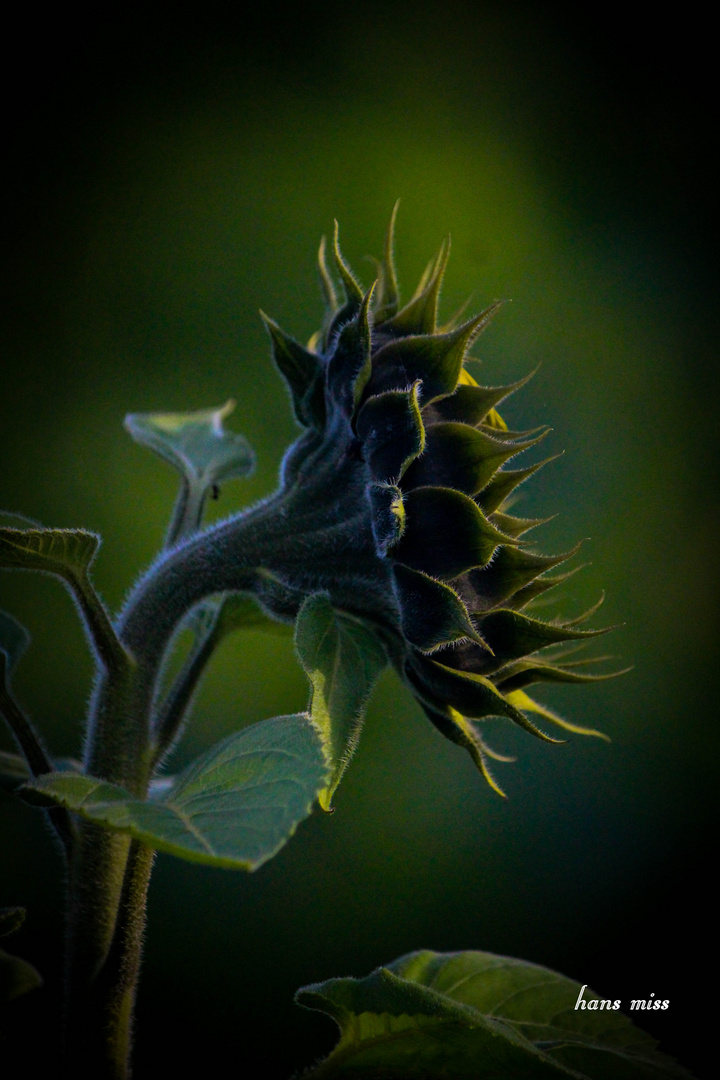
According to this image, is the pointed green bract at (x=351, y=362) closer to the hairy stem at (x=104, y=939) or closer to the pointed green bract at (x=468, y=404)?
the pointed green bract at (x=468, y=404)

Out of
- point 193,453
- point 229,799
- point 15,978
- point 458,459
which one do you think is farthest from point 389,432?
point 15,978

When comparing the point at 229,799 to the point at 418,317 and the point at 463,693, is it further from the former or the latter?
the point at 418,317

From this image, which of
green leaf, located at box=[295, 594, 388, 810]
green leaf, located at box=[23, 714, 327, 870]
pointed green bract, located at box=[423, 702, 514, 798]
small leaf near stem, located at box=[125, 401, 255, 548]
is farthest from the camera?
small leaf near stem, located at box=[125, 401, 255, 548]

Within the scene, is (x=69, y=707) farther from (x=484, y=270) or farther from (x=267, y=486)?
(x=484, y=270)

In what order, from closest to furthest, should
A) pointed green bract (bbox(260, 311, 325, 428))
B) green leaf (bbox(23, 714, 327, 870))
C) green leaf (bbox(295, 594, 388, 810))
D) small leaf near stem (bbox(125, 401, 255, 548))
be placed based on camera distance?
green leaf (bbox(23, 714, 327, 870))
green leaf (bbox(295, 594, 388, 810))
pointed green bract (bbox(260, 311, 325, 428))
small leaf near stem (bbox(125, 401, 255, 548))

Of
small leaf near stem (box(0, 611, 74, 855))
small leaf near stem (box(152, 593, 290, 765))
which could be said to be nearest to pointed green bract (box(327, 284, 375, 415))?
small leaf near stem (box(152, 593, 290, 765))

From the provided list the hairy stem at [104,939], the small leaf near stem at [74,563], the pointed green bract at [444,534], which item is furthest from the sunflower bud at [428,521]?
the hairy stem at [104,939]

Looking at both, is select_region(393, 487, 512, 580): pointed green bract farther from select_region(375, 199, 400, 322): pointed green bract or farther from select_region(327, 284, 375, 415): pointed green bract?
select_region(375, 199, 400, 322): pointed green bract
